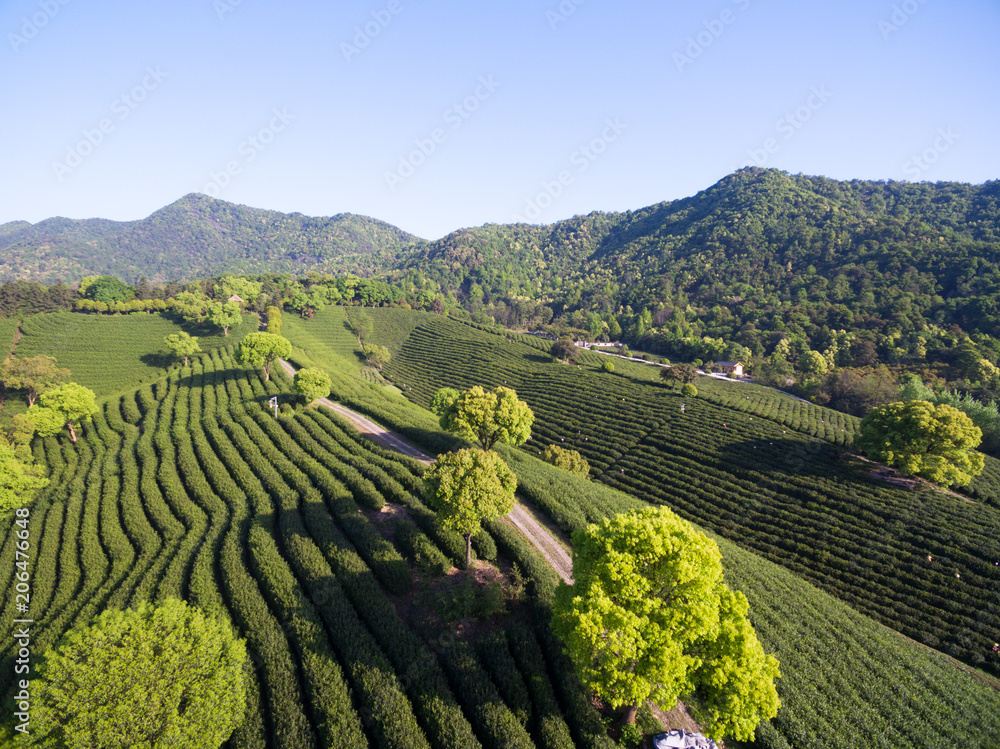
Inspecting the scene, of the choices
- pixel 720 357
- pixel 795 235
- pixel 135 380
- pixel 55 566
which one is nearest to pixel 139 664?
pixel 55 566

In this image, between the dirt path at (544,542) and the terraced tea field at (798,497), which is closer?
the dirt path at (544,542)

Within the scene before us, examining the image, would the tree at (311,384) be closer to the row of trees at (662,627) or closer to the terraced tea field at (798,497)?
the terraced tea field at (798,497)

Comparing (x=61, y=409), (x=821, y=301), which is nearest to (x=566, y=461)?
(x=61, y=409)

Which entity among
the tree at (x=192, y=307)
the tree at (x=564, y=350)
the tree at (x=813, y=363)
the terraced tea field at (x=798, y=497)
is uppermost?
the tree at (x=192, y=307)

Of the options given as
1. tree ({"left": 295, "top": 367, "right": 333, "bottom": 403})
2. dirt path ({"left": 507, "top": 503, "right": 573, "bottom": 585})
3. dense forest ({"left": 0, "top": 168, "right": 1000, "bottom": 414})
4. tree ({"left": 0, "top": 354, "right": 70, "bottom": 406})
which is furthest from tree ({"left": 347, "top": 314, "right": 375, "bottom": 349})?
dirt path ({"left": 507, "top": 503, "right": 573, "bottom": 585})

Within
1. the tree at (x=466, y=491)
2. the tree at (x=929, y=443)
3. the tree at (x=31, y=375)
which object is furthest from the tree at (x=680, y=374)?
the tree at (x=31, y=375)

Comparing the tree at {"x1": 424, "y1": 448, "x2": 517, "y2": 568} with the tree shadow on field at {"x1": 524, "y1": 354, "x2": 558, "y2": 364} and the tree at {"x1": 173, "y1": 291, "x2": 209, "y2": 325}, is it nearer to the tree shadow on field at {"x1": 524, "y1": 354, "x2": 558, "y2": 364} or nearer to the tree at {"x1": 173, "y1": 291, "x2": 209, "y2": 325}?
the tree shadow on field at {"x1": 524, "y1": 354, "x2": 558, "y2": 364}

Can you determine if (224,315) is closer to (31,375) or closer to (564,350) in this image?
(31,375)
